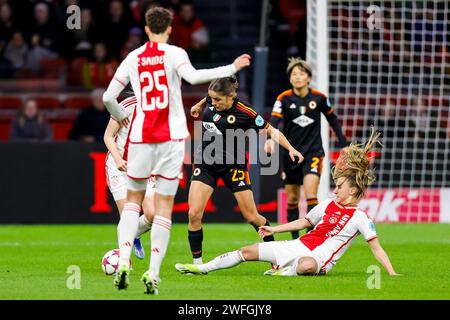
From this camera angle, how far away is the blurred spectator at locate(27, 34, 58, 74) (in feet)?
66.3

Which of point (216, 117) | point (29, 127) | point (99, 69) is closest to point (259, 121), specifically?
point (216, 117)

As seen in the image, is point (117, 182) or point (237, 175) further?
point (117, 182)

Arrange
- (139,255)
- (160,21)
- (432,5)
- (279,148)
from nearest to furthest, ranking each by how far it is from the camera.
→ (160,21) < (139,255) < (279,148) < (432,5)

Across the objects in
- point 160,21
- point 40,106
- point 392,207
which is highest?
point 160,21

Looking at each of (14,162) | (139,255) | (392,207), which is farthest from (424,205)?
(139,255)

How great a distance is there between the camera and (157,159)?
315 inches

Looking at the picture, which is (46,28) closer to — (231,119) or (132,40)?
(132,40)

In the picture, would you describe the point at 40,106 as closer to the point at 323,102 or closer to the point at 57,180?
the point at 57,180

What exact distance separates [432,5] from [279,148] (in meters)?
5.27

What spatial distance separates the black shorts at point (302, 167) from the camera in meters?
12.7

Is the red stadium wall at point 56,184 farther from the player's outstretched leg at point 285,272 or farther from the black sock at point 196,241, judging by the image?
the player's outstretched leg at point 285,272

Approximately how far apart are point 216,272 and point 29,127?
859 cm

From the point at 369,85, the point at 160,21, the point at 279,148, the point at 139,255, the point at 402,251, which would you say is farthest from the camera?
the point at 369,85

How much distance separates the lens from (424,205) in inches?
663
